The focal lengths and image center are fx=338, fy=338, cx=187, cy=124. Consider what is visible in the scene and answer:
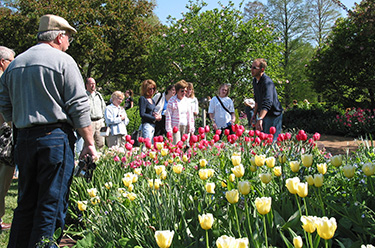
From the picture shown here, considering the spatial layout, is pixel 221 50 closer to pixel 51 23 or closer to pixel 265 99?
pixel 265 99

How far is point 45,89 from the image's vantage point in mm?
2230

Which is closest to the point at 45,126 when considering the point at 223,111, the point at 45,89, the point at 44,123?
the point at 44,123

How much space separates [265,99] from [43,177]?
3317 mm

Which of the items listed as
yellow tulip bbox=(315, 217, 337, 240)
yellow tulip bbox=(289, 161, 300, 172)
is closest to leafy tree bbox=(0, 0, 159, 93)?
yellow tulip bbox=(289, 161, 300, 172)

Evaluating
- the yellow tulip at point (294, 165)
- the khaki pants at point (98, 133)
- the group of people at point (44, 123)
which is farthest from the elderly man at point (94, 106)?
the yellow tulip at point (294, 165)

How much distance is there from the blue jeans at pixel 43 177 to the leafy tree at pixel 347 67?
10745mm

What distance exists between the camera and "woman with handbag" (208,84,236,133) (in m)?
6.23

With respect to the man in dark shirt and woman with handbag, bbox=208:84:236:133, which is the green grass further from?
woman with handbag, bbox=208:84:236:133

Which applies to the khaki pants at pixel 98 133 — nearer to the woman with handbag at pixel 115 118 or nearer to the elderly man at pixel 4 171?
the woman with handbag at pixel 115 118

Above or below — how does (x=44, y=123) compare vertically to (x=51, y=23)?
below

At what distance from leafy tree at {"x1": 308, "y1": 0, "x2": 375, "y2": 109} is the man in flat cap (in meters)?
10.6

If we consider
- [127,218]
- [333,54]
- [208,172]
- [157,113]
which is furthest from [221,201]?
[333,54]

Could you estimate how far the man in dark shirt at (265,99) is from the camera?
4.75 meters

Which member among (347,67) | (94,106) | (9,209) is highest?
(347,67)
